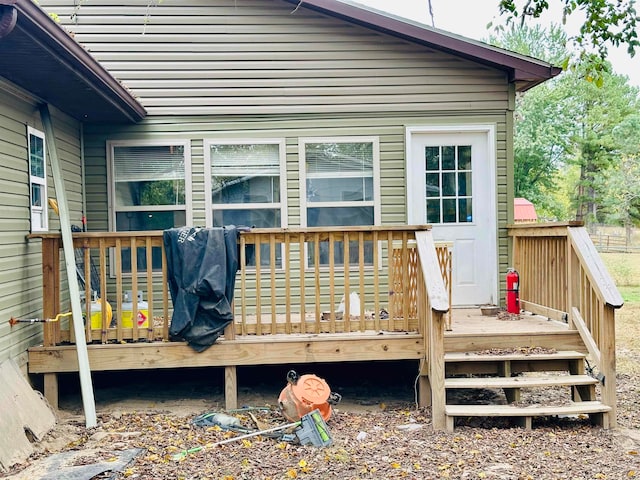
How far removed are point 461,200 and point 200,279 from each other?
3432mm

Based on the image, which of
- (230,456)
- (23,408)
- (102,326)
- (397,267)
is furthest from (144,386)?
(397,267)

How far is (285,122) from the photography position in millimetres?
7207

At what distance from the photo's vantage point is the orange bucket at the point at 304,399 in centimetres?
484

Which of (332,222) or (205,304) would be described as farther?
(332,222)

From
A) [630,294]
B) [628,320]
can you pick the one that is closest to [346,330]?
[628,320]

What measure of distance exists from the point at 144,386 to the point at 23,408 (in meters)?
1.67

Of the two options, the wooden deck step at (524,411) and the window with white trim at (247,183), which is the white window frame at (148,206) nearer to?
the window with white trim at (247,183)

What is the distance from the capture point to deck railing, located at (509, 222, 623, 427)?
4910 millimetres

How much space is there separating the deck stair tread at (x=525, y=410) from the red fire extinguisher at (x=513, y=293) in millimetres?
1830

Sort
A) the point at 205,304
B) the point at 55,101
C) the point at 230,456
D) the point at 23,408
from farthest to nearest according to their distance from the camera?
the point at 55,101 < the point at 205,304 < the point at 23,408 < the point at 230,456

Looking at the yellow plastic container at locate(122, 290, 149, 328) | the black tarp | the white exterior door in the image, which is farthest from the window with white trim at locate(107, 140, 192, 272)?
the white exterior door

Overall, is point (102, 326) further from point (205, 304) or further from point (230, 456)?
point (230, 456)

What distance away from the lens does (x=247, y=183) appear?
7.22 metres

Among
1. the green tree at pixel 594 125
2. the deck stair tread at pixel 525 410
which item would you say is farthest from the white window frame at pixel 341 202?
the green tree at pixel 594 125
